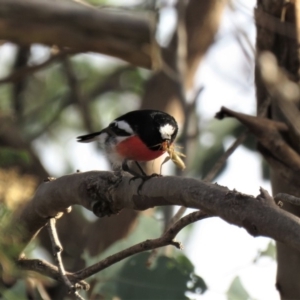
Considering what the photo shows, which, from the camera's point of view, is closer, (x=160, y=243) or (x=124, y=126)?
(x=160, y=243)

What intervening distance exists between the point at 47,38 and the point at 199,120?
247cm

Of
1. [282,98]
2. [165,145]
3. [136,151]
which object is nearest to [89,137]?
[136,151]

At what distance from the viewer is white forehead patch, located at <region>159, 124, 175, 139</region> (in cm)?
269

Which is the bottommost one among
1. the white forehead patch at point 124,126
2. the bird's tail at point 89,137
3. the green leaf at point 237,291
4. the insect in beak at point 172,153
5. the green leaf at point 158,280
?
the green leaf at point 237,291

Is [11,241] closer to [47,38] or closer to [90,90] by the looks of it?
[47,38]

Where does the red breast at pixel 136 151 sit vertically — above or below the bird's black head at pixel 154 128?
below

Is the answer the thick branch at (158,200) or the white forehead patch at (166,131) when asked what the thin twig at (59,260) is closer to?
the thick branch at (158,200)

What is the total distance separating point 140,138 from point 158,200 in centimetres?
95

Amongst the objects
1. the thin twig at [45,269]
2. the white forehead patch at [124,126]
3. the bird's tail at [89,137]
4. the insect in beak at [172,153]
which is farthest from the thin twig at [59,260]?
the bird's tail at [89,137]

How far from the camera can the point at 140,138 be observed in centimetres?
275

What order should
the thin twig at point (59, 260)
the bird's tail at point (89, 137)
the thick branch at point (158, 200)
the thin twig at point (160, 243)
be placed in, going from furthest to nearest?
the bird's tail at point (89, 137)
the thin twig at point (59, 260)
the thin twig at point (160, 243)
the thick branch at point (158, 200)

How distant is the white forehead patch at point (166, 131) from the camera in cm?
269

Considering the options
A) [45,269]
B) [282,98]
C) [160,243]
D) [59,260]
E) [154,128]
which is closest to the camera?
[160,243]

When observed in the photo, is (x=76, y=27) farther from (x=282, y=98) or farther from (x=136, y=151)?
(x=282, y=98)
